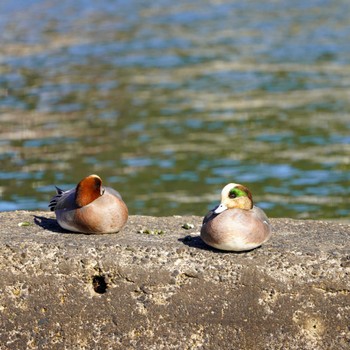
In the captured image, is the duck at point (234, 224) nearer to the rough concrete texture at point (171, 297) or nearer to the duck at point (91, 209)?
the rough concrete texture at point (171, 297)

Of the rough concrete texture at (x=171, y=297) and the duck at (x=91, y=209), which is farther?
the duck at (x=91, y=209)

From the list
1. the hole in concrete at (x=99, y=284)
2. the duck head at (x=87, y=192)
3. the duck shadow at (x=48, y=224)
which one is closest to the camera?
the hole in concrete at (x=99, y=284)

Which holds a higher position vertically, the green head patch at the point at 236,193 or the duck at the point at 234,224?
the green head patch at the point at 236,193

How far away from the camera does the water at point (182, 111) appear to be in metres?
12.2

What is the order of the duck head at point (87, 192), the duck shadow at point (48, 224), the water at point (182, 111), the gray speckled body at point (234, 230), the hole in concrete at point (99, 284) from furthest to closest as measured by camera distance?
the water at point (182, 111) → the duck shadow at point (48, 224) → the duck head at point (87, 192) → the hole in concrete at point (99, 284) → the gray speckled body at point (234, 230)

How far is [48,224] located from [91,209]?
2.36ft

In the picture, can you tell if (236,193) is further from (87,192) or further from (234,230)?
(87,192)

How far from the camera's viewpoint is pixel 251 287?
5688mm

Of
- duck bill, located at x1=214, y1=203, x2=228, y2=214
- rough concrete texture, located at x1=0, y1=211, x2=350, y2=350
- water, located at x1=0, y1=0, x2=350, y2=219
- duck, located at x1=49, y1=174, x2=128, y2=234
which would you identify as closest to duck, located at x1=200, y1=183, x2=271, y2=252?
duck bill, located at x1=214, y1=203, x2=228, y2=214

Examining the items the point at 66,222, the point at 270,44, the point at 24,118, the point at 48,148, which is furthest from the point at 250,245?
the point at 270,44

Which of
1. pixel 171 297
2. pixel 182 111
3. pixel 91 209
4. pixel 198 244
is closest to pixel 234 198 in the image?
pixel 198 244

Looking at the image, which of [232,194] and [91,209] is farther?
[91,209]

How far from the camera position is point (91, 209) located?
19.7 ft

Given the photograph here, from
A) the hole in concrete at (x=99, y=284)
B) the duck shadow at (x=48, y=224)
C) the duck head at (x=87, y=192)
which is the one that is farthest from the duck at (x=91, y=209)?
the hole in concrete at (x=99, y=284)
